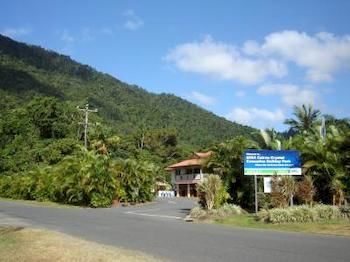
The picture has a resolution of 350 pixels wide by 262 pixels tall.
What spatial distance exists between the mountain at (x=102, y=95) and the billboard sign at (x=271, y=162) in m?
67.2

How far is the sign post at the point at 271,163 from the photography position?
25.6m

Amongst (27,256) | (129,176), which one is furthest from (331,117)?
(27,256)

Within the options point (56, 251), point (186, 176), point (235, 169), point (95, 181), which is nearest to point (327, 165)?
point (235, 169)

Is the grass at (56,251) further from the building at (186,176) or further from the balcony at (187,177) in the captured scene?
the balcony at (187,177)

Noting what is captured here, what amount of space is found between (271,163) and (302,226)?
6.83m

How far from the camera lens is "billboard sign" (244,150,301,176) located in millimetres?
25612

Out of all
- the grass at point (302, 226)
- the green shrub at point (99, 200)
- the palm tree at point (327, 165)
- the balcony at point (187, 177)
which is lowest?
the grass at point (302, 226)

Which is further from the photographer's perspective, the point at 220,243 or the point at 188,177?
the point at 188,177

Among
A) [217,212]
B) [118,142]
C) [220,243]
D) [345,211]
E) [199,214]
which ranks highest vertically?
[118,142]

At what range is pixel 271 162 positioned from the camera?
26016 mm

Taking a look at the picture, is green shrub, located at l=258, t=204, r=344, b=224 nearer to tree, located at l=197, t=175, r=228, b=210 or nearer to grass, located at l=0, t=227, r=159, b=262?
tree, located at l=197, t=175, r=228, b=210

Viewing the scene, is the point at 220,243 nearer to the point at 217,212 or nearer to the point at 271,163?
the point at 217,212

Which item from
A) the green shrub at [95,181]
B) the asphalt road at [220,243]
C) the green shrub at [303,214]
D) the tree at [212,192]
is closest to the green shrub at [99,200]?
the green shrub at [95,181]

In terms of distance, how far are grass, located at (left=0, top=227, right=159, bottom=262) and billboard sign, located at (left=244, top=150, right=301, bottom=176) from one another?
489 inches
